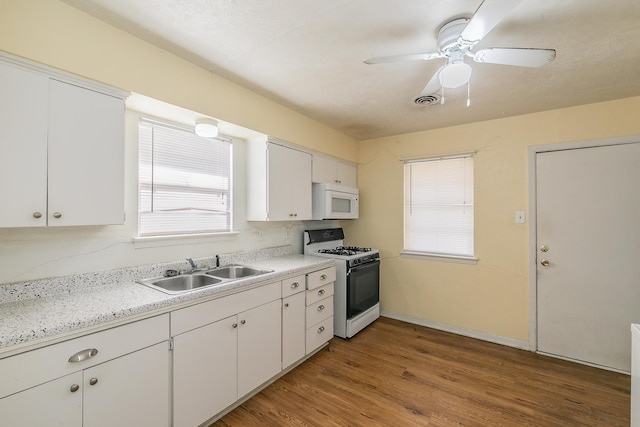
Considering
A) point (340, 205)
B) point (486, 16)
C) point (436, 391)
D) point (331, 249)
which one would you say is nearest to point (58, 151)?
point (486, 16)

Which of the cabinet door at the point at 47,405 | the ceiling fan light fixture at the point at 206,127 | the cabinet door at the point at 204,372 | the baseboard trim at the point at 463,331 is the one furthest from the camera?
the baseboard trim at the point at 463,331

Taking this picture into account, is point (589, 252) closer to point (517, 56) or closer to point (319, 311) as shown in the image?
point (517, 56)

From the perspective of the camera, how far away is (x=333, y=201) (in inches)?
135

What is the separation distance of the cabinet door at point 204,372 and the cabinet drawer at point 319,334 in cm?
85

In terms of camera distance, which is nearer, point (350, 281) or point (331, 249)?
point (350, 281)

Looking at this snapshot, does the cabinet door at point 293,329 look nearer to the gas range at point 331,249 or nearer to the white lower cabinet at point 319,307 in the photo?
the white lower cabinet at point 319,307

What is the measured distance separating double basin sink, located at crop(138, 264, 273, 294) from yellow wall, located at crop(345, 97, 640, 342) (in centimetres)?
208

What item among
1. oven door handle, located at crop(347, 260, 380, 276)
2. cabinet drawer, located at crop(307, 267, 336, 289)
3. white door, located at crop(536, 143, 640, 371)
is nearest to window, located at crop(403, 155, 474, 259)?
oven door handle, located at crop(347, 260, 380, 276)

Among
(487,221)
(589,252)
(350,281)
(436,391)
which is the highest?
(487,221)

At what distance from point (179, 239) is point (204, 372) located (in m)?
1.04

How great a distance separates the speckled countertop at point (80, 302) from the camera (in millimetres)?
1177

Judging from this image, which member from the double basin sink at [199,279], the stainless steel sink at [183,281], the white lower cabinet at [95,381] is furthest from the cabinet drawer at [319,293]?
the white lower cabinet at [95,381]

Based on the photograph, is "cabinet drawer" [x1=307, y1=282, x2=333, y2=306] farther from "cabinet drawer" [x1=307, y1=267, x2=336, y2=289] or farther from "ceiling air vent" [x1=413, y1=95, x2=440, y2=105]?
"ceiling air vent" [x1=413, y1=95, x2=440, y2=105]

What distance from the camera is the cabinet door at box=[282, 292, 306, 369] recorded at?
7.79 ft
